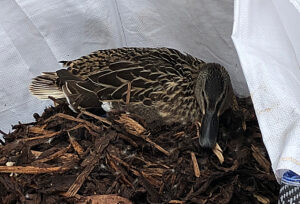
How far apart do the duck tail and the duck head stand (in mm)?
587

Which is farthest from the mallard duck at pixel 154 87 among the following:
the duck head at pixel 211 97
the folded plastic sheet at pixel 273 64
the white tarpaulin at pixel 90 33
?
the folded plastic sheet at pixel 273 64

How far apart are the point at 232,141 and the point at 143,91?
15.2 inches

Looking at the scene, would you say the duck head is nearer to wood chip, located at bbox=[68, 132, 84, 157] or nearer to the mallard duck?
the mallard duck

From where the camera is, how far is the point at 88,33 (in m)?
2.22

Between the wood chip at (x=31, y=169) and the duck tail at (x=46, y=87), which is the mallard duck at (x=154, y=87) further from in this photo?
the wood chip at (x=31, y=169)

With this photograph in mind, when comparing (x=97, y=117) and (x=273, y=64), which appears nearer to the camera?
(x=273, y=64)

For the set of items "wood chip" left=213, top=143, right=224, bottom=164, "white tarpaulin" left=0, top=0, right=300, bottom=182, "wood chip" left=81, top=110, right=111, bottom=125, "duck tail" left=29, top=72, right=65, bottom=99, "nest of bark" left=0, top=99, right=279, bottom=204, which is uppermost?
"white tarpaulin" left=0, top=0, right=300, bottom=182

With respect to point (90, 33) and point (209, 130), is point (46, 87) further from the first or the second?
point (209, 130)

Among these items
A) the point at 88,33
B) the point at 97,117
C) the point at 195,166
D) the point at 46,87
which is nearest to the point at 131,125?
the point at 97,117

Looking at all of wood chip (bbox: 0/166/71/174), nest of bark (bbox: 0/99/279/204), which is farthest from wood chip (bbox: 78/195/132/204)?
wood chip (bbox: 0/166/71/174)

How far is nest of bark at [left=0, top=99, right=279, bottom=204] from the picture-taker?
1.64m

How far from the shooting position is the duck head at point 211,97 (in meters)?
1.69

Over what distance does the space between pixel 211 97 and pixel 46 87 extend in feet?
2.31

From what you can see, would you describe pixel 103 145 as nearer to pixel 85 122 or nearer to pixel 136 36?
pixel 85 122
